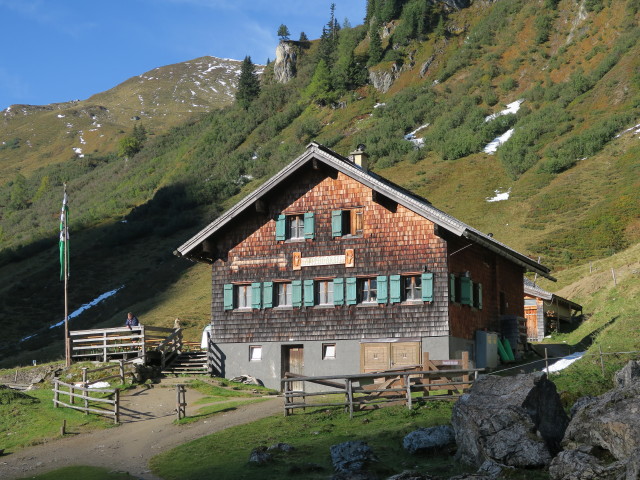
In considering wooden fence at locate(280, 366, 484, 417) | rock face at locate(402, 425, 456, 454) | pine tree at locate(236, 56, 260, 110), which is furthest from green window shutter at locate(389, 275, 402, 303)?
pine tree at locate(236, 56, 260, 110)

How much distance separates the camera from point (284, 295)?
38.9 meters

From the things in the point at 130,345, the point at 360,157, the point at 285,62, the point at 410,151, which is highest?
the point at 285,62

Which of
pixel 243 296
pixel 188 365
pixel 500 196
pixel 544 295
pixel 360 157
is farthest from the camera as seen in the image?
pixel 500 196

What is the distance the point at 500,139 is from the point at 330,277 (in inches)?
3040

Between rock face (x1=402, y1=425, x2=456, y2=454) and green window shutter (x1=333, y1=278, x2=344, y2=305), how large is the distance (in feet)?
54.6

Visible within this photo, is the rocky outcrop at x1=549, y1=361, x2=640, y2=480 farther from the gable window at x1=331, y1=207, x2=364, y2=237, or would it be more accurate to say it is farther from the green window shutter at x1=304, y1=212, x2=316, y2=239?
the green window shutter at x1=304, y1=212, x2=316, y2=239

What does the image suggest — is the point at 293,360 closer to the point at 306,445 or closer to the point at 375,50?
the point at 306,445

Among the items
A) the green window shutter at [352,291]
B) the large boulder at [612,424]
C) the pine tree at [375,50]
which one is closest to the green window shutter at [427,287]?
the green window shutter at [352,291]

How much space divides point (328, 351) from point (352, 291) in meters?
2.71

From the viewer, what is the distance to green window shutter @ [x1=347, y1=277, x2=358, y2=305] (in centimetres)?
3738

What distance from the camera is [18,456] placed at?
2714cm

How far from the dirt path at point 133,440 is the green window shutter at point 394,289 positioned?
637 cm

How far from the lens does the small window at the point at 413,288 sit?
3666 cm

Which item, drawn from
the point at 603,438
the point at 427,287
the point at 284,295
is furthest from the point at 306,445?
the point at 284,295
